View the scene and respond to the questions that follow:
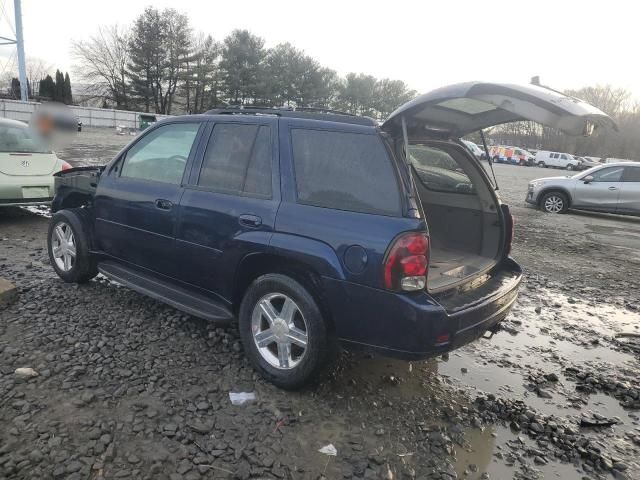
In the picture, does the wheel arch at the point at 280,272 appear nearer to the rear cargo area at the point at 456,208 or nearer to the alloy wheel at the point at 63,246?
the rear cargo area at the point at 456,208

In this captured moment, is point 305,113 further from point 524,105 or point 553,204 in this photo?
point 553,204

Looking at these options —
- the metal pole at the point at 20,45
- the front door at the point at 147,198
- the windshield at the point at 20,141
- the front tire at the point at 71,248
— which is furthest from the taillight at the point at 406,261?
the metal pole at the point at 20,45

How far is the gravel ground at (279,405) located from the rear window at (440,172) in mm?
1439

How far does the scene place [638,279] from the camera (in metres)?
6.66

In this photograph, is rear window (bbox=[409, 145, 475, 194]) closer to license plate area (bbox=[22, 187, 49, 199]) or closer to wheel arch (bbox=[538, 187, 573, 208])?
license plate area (bbox=[22, 187, 49, 199])

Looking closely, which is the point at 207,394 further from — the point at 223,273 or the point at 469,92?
the point at 469,92

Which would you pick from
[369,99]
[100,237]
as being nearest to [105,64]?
[369,99]

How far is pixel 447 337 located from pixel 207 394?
5.19ft

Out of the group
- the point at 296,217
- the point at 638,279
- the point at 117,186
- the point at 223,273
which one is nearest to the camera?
the point at 296,217

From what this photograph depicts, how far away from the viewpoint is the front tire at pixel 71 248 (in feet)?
14.8

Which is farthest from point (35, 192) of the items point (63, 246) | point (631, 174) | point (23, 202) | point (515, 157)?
point (515, 157)

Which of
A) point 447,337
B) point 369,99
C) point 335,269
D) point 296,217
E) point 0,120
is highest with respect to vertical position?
point 369,99

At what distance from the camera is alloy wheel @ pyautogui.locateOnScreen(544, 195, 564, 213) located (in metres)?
12.8

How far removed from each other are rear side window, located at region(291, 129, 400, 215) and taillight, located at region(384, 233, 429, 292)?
0.20 meters
